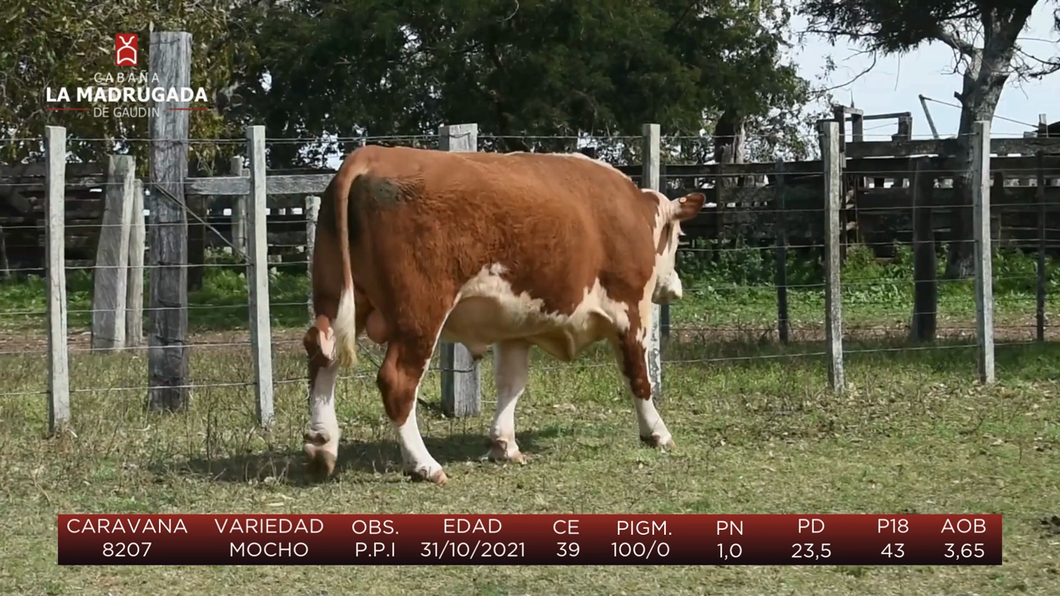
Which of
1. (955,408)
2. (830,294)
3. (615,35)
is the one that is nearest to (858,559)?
(955,408)

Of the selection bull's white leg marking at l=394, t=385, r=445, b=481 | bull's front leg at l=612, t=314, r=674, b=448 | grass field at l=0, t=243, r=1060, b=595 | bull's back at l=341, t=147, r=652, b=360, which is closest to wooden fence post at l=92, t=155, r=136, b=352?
grass field at l=0, t=243, r=1060, b=595

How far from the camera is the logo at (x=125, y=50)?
1616cm

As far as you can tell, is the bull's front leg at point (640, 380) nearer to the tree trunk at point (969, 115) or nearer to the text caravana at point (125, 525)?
the text caravana at point (125, 525)

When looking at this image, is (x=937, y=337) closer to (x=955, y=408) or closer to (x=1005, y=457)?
(x=955, y=408)

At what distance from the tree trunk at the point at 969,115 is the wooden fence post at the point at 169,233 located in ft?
28.4

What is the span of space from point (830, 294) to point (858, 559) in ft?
17.4

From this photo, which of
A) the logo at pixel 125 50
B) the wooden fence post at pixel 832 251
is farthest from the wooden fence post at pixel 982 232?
the logo at pixel 125 50

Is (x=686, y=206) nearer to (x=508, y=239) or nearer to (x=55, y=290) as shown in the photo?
(x=508, y=239)

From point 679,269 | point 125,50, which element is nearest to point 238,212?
point 125,50

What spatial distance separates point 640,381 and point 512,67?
A: 11.5 m

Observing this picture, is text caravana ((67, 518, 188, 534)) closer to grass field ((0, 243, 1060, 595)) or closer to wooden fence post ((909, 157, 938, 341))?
grass field ((0, 243, 1060, 595))

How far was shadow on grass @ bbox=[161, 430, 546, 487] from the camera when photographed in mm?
7938

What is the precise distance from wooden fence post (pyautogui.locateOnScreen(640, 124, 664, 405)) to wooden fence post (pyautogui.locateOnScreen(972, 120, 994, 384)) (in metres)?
2.77

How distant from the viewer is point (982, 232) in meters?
→ 11.8
